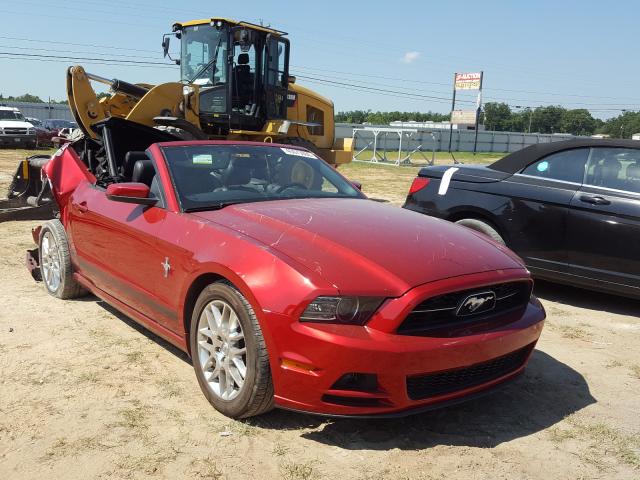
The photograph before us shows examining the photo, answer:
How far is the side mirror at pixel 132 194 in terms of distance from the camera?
12.9 ft

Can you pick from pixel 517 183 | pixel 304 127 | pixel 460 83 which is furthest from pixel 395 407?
pixel 460 83

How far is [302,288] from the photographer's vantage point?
2842 mm

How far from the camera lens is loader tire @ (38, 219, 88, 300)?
5.20 m

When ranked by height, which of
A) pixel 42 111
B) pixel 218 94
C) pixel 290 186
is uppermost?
pixel 218 94

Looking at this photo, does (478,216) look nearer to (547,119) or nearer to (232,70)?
(232,70)

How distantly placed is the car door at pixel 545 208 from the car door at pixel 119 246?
356 cm

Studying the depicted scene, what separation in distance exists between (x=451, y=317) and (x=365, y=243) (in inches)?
23.7

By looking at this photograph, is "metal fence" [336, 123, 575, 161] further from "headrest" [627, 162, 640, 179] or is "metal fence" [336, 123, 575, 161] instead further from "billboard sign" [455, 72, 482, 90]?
"headrest" [627, 162, 640, 179]

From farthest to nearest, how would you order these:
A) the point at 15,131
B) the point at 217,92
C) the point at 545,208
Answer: the point at 15,131, the point at 217,92, the point at 545,208

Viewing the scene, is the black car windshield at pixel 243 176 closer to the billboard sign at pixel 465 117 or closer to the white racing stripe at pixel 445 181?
the white racing stripe at pixel 445 181

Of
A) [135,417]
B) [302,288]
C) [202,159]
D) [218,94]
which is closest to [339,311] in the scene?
[302,288]

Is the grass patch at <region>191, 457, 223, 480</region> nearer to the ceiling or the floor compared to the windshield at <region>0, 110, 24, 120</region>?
nearer to the floor

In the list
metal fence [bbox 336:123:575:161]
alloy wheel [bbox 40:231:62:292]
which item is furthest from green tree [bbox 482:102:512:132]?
alloy wheel [bbox 40:231:62:292]

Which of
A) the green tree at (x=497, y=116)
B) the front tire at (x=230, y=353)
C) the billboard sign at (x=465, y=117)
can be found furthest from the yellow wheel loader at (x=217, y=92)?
the green tree at (x=497, y=116)
